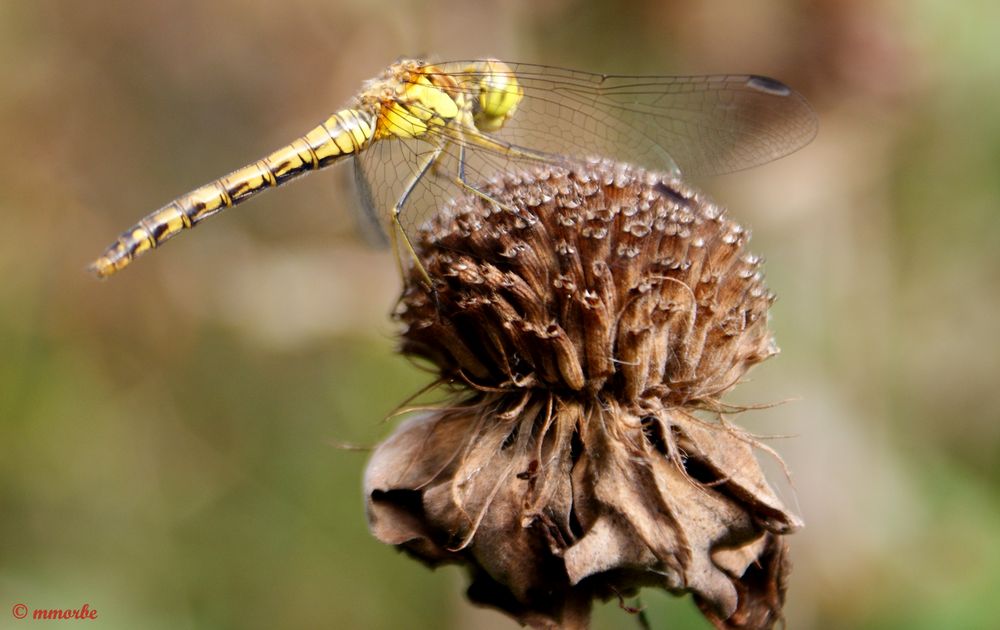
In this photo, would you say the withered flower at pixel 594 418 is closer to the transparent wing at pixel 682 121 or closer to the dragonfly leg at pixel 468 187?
the dragonfly leg at pixel 468 187

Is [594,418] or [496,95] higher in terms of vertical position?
[496,95]

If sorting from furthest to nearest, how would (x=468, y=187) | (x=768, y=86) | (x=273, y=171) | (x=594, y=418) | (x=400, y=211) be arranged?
1. (x=273, y=171)
2. (x=768, y=86)
3. (x=400, y=211)
4. (x=468, y=187)
5. (x=594, y=418)

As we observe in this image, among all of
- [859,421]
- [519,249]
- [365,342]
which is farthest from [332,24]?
[859,421]

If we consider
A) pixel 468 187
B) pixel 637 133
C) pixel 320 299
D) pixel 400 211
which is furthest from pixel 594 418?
pixel 320 299

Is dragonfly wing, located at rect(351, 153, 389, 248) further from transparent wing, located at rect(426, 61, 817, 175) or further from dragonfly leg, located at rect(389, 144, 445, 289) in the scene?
transparent wing, located at rect(426, 61, 817, 175)

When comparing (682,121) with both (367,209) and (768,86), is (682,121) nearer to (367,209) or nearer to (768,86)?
(768,86)

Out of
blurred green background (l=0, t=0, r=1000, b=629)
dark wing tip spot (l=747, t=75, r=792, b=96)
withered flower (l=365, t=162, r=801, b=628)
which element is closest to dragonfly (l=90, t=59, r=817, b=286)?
dark wing tip spot (l=747, t=75, r=792, b=96)

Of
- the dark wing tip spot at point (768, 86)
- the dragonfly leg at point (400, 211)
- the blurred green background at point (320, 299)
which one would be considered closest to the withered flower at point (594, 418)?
the dragonfly leg at point (400, 211)
